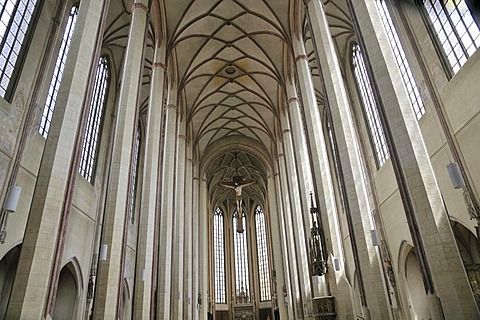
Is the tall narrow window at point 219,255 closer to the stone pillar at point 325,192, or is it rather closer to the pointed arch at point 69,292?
the pointed arch at point 69,292

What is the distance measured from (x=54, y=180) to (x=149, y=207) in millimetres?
5823

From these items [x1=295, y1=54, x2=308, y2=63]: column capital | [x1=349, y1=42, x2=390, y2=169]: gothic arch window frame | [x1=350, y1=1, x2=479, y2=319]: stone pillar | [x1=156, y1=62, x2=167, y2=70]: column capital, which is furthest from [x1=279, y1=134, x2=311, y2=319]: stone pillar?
[x1=350, y1=1, x2=479, y2=319]: stone pillar

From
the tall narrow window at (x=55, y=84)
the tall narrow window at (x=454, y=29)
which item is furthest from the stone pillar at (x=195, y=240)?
the tall narrow window at (x=454, y=29)

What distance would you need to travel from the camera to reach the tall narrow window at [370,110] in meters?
14.0

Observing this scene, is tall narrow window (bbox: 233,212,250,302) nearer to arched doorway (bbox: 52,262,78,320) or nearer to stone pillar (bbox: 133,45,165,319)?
arched doorway (bbox: 52,262,78,320)

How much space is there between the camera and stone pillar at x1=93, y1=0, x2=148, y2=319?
28.8 feet

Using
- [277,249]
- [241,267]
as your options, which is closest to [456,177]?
[277,249]

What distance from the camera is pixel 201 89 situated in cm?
2269

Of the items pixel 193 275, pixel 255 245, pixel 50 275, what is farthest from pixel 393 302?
pixel 255 245

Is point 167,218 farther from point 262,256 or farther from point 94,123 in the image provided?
point 262,256

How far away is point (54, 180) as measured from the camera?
678cm

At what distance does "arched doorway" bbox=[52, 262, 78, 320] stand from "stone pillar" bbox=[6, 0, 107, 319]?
292 inches

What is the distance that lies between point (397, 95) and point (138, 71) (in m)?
7.98

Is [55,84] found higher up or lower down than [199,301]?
higher up
